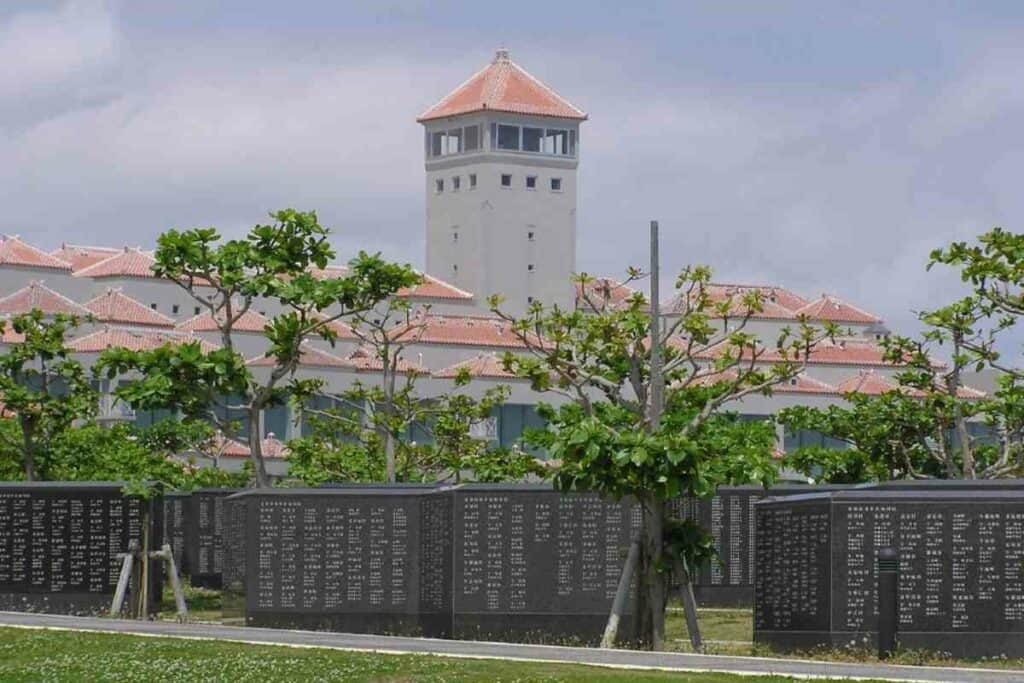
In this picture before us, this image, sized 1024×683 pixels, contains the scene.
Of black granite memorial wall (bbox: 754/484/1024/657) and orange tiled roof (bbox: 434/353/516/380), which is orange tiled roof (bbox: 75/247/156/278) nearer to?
orange tiled roof (bbox: 434/353/516/380)

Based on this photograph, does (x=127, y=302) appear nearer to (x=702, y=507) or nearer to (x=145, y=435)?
(x=145, y=435)

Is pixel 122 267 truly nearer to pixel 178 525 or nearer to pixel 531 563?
pixel 178 525

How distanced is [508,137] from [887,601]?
474 ft

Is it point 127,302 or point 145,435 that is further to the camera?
point 127,302

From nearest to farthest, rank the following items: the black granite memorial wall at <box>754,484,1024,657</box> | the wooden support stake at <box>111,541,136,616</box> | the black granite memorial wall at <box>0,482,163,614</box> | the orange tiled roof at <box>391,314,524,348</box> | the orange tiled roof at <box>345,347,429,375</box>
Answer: the black granite memorial wall at <box>754,484,1024,657</box> < the wooden support stake at <box>111,541,136,616</box> < the black granite memorial wall at <box>0,482,163,614</box> < the orange tiled roof at <box>345,347,429,375</box> < the orange tiled roof at <box>391,314,524,348</box>

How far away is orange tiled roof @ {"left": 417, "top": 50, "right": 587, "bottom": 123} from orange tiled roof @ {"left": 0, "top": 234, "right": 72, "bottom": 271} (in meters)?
34.8

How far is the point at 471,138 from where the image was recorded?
171m

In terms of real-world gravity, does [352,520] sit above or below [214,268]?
below

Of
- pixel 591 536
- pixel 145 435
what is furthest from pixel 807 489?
pixel 145 435

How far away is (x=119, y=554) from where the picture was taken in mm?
35531

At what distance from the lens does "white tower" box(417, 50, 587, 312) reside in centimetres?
16862

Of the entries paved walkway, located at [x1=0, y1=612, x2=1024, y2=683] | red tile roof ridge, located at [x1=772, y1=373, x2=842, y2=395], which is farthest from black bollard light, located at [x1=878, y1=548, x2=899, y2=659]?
red tile roof ridge, located at [x1=772, y1=373, x2=842, y2=395]

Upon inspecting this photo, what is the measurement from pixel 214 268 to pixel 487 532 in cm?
937

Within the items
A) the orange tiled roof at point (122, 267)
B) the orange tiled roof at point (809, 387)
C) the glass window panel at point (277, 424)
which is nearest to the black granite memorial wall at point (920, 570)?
the glass window panel at point (277, 424)
